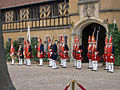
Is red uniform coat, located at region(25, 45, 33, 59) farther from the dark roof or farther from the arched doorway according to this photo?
the dark roof

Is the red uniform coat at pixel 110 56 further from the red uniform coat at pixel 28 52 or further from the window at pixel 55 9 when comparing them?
the window at pixel 55 9

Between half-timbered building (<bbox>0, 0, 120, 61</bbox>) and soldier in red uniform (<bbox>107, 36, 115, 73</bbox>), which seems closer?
soldier in red uniform (<bbox>107, 36, 115, 73</bbox>)

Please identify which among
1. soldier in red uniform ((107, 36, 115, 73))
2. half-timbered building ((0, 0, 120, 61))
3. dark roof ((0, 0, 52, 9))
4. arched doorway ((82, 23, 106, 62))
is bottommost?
soldier in red uniform ((107, 36, 115, 73))

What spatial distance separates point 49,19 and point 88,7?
5.03m

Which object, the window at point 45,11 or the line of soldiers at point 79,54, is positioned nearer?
the line of soldiers at point 79,54

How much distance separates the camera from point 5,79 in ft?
23.3

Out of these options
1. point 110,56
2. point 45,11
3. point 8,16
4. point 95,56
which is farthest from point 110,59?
point 8,16

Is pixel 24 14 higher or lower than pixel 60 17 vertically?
higher

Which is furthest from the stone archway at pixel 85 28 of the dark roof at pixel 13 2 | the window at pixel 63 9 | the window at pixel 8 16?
the window at pixel 8 16

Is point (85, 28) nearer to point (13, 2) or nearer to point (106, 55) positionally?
point (106, 55)

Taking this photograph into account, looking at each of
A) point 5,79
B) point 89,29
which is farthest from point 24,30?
point 5,79

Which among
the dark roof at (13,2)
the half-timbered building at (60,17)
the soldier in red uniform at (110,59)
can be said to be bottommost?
the soldier in red uniform at (110,59)

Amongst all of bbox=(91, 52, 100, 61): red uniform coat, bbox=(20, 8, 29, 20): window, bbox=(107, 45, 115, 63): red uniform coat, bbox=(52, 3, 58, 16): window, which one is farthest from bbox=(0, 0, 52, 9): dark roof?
bbox=(107, 45, 115, 63): red uniform coat

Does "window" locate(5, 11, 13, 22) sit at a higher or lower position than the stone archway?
higher
